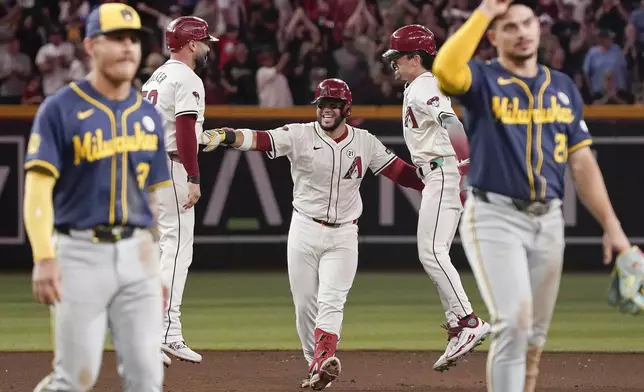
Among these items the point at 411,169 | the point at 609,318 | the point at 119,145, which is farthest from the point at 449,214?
the point at 119,145

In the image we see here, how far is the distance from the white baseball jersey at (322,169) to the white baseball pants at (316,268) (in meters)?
0.10

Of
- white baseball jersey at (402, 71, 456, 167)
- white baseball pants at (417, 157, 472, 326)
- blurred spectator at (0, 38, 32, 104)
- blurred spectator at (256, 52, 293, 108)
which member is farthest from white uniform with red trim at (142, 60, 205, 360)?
blurred spectator at (0, 38, 32, 104)

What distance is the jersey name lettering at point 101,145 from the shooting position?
510 centimetres

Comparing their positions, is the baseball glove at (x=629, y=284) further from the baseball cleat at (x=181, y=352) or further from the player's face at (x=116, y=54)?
the baseball cleat at (x=181, y=352)

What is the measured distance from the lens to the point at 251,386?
794cm

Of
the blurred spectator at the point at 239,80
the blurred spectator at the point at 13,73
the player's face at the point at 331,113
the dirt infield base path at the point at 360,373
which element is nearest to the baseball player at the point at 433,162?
the dirt infield base path at the point at 360,373

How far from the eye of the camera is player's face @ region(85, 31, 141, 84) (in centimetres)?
517

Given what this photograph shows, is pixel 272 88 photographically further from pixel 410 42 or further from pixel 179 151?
pixel 179 151

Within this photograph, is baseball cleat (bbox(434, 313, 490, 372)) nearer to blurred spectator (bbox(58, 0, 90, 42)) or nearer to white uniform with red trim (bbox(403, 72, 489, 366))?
white uniform with red trim (bbox(403, 72, 489, 366))

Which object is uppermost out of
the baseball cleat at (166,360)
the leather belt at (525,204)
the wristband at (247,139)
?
the leather belt at (525,204)

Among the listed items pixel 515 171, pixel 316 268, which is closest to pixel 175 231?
pixel 316 268

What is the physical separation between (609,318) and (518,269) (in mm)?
6035

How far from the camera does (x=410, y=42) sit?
29.8 ft

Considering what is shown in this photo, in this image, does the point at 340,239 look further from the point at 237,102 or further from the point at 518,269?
the point at 237,102
